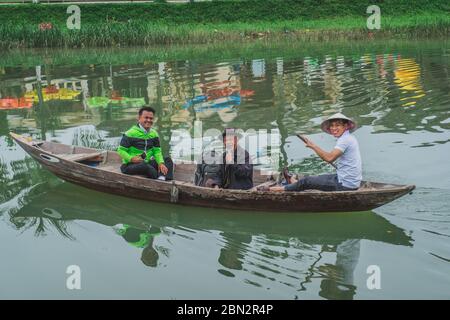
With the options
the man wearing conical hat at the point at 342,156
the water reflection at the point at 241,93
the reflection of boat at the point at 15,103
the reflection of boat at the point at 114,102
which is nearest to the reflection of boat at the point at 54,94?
the water reflection at the point at 241,93

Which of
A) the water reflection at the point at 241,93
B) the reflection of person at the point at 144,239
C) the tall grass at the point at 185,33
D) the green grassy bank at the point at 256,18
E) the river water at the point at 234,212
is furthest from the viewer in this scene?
the green grassy bank at the point at 256,18

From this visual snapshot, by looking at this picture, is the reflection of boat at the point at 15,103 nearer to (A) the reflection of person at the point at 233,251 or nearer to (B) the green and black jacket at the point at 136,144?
(B) the green and black jacket at the point at 136,144

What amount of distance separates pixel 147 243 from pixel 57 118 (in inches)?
261

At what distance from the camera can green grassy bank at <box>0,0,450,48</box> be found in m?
24.4

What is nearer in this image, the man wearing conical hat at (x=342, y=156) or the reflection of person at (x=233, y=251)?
the reflection of person at (x=233, y=251)

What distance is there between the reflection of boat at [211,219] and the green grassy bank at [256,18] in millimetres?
16383

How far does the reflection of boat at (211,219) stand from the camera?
6.70 m

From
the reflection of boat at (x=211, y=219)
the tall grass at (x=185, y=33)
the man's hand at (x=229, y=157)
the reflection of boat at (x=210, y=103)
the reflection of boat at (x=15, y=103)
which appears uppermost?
the tall grass at (x=185, y=33)

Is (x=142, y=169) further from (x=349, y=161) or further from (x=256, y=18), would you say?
(x=256, y=18)

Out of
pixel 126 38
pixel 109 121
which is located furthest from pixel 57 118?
pixel 126 38

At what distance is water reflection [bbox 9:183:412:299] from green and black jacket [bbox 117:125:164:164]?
57 centimetres

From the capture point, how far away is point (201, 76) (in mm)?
16766

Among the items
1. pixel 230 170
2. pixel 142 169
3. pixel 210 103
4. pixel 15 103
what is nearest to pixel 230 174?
pixel 230 170
